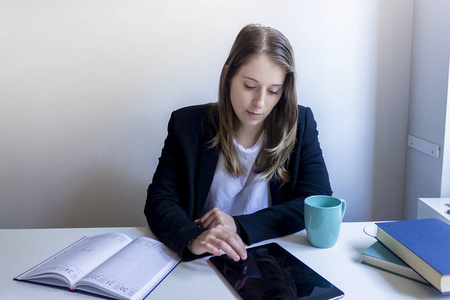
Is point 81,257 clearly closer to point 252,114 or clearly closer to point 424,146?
point 252,114

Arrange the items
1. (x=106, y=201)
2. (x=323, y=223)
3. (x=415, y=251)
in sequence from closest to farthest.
A: (x=415, y=251), (x=323, y=223), (x=106, y=201)

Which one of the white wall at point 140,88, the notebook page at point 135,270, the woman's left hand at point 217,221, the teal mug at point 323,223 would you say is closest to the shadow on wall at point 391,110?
the white wall at point 140,88

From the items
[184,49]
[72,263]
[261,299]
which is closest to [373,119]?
[184,49]

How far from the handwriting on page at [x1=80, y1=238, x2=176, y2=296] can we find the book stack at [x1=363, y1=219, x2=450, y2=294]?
0.45 meters

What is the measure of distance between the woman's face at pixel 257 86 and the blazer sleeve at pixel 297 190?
0.19 m

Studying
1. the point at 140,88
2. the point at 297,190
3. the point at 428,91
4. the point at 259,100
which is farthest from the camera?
the point at 140,88

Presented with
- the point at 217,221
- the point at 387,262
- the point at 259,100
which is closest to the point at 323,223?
the point at 387,262

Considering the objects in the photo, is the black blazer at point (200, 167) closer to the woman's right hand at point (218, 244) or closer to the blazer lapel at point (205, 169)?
the blazer lapel at point (205, 169)

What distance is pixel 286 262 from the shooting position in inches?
33.4

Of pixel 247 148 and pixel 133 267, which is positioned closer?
pixel 133 267

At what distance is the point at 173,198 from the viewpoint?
Result: 3.81 ft

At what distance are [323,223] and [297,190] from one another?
31cm

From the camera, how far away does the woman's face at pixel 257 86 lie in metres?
1.10

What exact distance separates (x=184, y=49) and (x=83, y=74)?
1.37 feet
